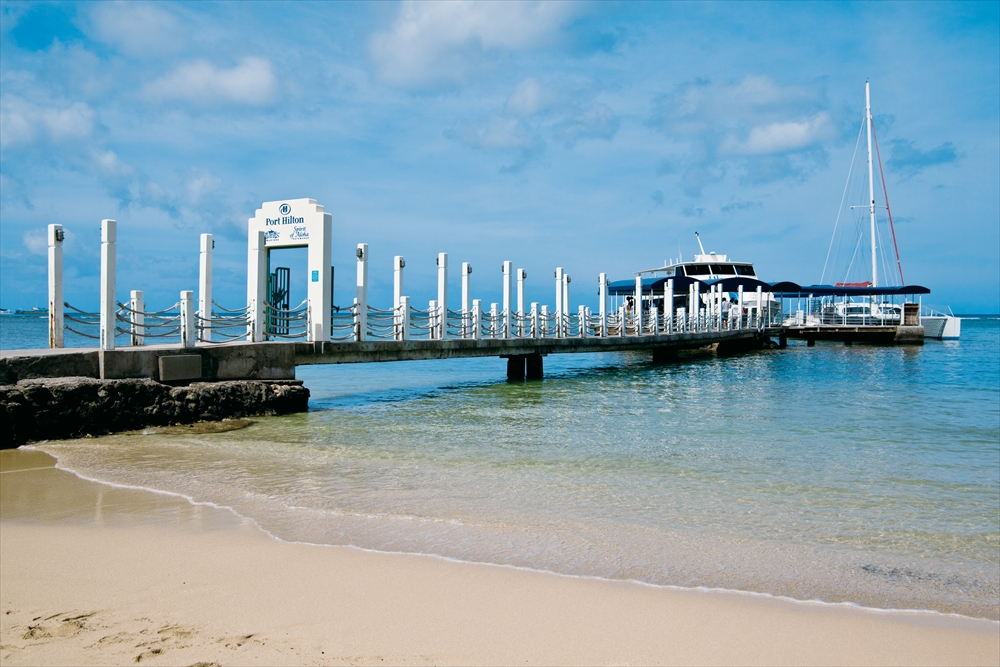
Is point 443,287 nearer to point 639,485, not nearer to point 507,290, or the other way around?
point 507,290

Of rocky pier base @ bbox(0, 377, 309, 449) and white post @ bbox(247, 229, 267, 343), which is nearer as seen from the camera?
rocky pier base @ bbox(0, 377, 309, 449)

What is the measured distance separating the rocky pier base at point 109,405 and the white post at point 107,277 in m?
0.89

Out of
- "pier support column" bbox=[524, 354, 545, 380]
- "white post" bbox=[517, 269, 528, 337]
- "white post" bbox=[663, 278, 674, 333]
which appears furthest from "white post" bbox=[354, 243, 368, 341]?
"white post" bbox=[663, 278, 674, 333]

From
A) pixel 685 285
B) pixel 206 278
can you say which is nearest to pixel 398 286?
pixel 206 278

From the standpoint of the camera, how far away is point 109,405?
1202 centimetres

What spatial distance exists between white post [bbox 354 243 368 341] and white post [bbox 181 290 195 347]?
409 cm

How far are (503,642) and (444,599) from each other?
0.80m

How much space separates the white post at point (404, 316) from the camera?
18281mm

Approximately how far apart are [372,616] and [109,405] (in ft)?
30.6

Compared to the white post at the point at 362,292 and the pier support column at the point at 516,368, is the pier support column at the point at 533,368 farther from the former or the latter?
the white post at the point at 362,292

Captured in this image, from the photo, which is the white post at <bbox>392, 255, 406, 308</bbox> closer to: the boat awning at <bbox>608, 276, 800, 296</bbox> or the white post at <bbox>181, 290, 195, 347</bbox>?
the white post at <bbox>181, 290, 195, 347</bbox>

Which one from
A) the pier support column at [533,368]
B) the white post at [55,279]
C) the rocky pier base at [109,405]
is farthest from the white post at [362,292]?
the pier support column at [533,368]

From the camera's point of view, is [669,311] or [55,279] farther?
[669,311]

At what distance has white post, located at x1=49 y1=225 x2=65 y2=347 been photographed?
1269cm
